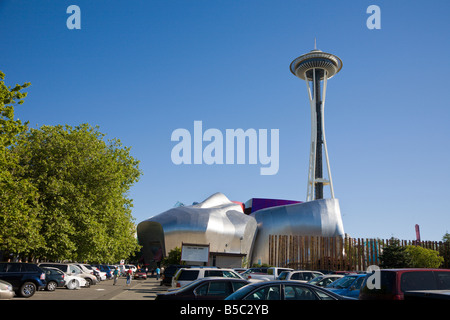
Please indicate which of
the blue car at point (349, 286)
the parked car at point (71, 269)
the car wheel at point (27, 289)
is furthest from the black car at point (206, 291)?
the parked car at point (71, 269)

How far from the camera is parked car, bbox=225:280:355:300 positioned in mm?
8109

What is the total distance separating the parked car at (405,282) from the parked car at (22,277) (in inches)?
687

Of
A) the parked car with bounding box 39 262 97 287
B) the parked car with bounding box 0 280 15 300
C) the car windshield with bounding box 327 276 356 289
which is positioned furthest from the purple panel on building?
the parked car with bounding box 0 280 15 300

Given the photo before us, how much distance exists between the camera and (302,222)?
6312 cm

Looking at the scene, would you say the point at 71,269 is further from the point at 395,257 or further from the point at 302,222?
→ the point at 302,222

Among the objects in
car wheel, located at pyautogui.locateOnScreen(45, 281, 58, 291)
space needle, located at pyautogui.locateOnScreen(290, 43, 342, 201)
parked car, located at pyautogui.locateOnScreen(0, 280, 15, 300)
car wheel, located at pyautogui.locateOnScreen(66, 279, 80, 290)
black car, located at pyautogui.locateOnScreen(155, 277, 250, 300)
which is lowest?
car wheel, located at pyautogui.locateOnScreen(66, 279, 80, 290)

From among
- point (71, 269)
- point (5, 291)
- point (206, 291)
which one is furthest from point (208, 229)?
point (206, 291)

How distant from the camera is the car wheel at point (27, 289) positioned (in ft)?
63.4

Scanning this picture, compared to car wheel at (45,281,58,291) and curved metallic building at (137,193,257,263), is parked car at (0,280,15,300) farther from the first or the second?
curved metallic building at (137,193,257,263)

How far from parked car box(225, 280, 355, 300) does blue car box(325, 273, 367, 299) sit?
5.45 meters

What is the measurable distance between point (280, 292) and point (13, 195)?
66.0 feet

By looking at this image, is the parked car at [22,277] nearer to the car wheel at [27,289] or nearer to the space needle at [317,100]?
the car wheel at [27,289]

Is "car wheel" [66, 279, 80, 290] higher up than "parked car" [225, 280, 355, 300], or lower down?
lower down
